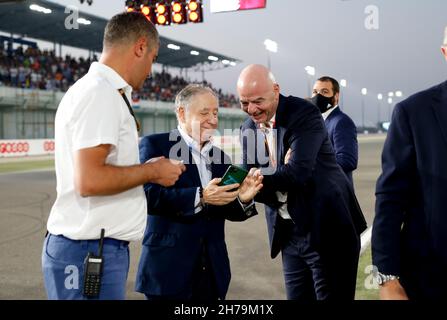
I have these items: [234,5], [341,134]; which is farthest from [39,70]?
[341,134]

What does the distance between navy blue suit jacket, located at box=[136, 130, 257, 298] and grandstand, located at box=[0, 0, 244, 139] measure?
2661 cm

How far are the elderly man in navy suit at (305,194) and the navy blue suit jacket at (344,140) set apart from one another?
151cm

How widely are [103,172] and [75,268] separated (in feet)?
1.48

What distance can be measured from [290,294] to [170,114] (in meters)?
40.5

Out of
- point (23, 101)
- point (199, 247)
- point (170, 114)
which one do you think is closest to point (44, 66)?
point (23, 101)

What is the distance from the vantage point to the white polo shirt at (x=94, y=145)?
2072mm

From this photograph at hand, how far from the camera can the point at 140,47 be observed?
2.30m

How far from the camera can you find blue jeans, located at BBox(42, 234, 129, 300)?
84.7 inches

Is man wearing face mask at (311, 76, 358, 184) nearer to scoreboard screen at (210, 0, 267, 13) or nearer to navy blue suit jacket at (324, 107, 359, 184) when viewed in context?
navy blue suit jacket at (324, 107, 359, 184)

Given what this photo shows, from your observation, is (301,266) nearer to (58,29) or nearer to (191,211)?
(191,211)

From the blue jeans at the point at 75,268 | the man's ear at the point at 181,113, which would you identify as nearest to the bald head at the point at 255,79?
the man's ear at the point at 181,113

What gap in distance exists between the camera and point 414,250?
77.8 inches

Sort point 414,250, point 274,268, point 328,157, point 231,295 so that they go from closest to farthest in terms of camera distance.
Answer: point 414,250, point 328,157, point 231,295, point 274,268
